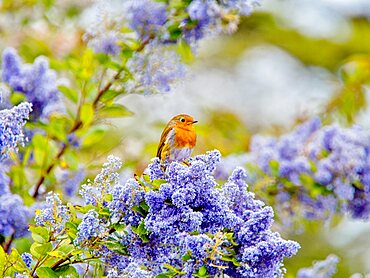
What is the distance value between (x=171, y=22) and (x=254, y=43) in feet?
24.9

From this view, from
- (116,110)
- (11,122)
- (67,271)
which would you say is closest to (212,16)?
(116,110)

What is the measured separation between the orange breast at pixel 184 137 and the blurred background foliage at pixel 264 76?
1798 millimetres

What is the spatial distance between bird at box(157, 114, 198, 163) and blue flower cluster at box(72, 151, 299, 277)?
0.97 ft

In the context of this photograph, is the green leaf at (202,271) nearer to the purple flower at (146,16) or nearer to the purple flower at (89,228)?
the purple flower at (89,228)

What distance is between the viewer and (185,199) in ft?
6.89

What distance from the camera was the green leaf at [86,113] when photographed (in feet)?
11.2

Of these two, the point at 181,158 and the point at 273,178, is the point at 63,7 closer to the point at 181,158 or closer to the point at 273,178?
the point at 273,178

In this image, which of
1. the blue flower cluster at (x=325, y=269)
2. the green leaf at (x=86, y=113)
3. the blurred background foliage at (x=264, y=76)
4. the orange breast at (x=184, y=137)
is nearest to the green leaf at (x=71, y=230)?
the orange breast at (x=184, y=137)

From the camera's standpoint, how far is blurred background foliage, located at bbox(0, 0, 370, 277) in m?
4.82

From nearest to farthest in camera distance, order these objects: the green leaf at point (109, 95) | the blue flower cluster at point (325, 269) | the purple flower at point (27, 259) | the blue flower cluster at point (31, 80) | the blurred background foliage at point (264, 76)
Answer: the purple flower at point (27, 259) < the blue flower cluster at point (325, 269) < the blue flower cluster at point (31, 80) < the green leaf at point (109, 95) < the blurred background foliage at point (264, 76)

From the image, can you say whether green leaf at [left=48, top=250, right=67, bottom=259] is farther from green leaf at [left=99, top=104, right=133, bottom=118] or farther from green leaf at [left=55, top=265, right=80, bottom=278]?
green leaf at [left=99, top=104, right=133, bottom=118]

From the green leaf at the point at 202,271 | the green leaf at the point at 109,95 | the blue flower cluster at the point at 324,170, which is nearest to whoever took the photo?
the green leaf at the point at 202,271

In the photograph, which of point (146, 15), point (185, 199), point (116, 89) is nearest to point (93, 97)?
point (116, 89)

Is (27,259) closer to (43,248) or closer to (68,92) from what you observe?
(43,248)
